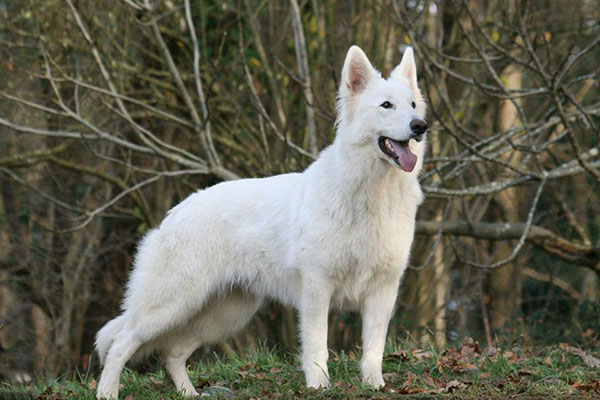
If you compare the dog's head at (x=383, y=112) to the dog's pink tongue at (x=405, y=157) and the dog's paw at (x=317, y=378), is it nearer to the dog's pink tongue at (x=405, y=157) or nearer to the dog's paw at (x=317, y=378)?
the dog's pink tongue at (x=405, y=157)

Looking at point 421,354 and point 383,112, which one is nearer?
point 383,112

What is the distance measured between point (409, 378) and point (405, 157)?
5.35 ft

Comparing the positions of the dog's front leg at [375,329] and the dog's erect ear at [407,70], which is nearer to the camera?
the dog's front leg at [375,329]

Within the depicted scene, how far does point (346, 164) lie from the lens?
5996mm

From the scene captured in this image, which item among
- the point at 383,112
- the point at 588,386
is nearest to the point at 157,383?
the point at 383,112

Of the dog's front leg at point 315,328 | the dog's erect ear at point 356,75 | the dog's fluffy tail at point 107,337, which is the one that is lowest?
the dog's fluffy tail at point 107,337

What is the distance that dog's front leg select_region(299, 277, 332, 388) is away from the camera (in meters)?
5.88

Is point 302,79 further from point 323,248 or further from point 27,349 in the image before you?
point 27,349

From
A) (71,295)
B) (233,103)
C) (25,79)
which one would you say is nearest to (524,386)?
(233,103)

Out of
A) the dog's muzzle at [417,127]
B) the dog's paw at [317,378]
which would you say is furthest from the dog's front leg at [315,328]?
the dog's muzzle at [417,127]

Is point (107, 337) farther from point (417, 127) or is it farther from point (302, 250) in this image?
point (417, 127)

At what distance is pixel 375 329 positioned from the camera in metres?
5.93

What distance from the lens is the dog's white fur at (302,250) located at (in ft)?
19.2

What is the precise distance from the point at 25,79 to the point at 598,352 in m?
7.44
